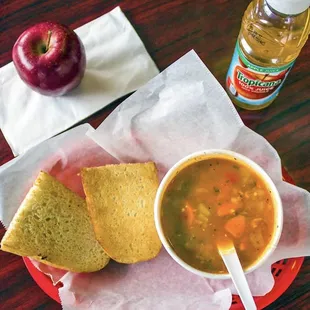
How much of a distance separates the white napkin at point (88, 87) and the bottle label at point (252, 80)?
187 millimetres

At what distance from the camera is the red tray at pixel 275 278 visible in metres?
1.00

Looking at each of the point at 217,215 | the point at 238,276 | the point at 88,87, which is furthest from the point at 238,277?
the point at 88,87

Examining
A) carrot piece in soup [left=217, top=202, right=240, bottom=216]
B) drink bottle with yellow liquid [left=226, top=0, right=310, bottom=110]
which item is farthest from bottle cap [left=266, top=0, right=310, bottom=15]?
carrot piece in soup [left=217, top=202, right=240, bottom=216]

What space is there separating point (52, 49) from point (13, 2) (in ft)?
0.69

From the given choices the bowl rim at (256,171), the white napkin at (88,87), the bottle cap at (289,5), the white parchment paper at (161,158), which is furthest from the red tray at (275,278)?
the bottle cap at (289,5)

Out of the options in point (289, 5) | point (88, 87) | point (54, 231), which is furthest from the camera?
point (88, 87)

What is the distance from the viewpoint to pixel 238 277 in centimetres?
89

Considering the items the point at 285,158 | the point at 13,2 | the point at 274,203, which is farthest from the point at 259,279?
the point at 13,2

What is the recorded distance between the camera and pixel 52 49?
108 cm

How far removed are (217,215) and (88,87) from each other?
43cm

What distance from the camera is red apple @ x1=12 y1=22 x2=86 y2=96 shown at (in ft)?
3.53

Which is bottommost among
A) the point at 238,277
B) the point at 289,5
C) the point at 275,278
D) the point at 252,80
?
the point at 275,278

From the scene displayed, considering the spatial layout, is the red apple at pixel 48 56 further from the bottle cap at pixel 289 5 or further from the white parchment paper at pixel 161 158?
the bottle cap at pixel 289 5

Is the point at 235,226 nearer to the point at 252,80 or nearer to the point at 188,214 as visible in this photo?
the point at 188,214
